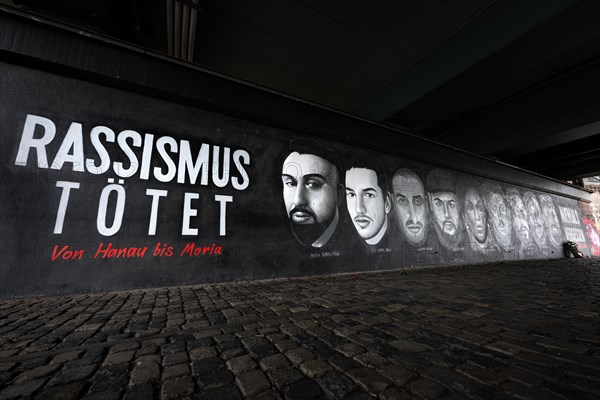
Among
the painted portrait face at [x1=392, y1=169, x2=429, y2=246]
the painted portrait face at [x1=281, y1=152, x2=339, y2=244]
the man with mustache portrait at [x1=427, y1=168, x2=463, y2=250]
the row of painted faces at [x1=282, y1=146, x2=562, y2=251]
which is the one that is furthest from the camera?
the man with mustache portrait at [x1=427, y1=168, x2=463, y2=250]

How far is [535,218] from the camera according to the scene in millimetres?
12492

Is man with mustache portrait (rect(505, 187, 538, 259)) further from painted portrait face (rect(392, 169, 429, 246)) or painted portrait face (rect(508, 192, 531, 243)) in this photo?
painted portrait face (rect(392, 169, 429, 246))

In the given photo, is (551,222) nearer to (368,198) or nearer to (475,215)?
(475,215)

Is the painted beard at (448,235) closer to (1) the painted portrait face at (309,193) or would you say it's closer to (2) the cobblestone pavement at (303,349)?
(1) the painted portrait face at (309,193)

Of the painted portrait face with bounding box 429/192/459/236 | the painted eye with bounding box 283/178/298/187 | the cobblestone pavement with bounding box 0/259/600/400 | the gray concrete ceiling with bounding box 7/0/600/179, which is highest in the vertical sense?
the gray concrete ceiling with bounding box 7/0/600/179

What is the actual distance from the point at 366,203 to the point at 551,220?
1310cm

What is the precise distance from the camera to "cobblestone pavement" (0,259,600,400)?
127 centimetres

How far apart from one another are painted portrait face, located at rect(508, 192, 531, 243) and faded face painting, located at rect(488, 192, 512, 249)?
59 cm

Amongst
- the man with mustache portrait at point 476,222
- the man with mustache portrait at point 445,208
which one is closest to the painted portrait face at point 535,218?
the man with mustache portrait at point 476,222

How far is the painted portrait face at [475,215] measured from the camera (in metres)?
9.70

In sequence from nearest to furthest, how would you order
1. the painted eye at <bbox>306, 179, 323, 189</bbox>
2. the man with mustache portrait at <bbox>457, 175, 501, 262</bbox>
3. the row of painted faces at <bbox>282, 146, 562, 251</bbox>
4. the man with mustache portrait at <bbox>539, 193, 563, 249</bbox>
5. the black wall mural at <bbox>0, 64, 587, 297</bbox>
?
1. the black wall mural at <bbox>0, 64, 587, 297</bbox>
2. the row of painted faces at <bbox>282, 146, 562, 251</bbox>
3. the painted eye at <bbox>306, 179, 323, 189</bbox>
4. the man with mustache portrait at <bbox>457, 175, 501, 262</bbox>
5. the man with mustache portrait at <bbox>539, 193, 563, 249</bbox>

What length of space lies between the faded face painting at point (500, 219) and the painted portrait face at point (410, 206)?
14.8ft

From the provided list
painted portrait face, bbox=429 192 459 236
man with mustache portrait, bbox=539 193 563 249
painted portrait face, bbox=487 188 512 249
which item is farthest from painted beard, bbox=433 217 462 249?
man with mustache portrait, bbox=539 193 563 249

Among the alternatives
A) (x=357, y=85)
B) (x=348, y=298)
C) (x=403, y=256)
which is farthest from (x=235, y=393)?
(x=357, y=85)
